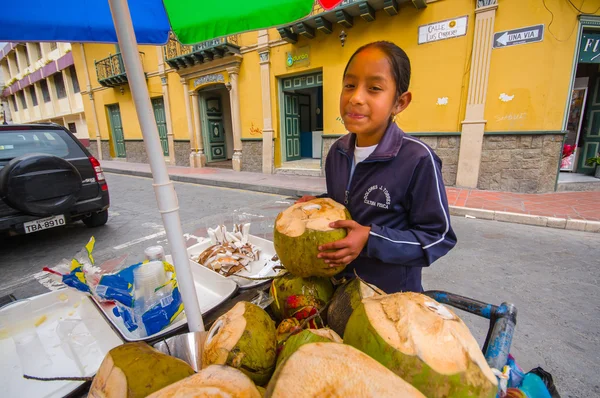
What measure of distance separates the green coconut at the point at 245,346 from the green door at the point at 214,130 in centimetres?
1233

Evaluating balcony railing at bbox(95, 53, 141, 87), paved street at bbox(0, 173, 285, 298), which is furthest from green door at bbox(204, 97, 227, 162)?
paved street at bbox(0, 173, 285, 298)

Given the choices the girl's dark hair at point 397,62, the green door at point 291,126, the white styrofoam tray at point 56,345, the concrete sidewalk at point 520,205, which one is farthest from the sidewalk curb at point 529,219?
the green door at point 291,126

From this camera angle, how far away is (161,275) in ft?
4.12

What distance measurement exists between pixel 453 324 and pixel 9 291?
12.9 feet

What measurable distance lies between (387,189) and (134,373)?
92 centimetres

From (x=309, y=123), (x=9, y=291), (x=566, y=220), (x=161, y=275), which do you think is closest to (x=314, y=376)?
(x=161, y=275)

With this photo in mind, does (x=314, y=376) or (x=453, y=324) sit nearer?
(x=314, y=376)

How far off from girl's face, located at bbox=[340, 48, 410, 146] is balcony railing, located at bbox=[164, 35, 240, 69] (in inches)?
368

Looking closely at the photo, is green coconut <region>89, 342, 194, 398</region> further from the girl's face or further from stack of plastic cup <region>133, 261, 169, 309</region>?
the girl's face

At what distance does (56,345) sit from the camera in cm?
109

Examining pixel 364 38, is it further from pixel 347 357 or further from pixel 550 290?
pixel 347 357

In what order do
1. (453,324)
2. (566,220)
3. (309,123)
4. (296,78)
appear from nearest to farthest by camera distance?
(453,324) → (566,220) → (296,78) → (309,123)

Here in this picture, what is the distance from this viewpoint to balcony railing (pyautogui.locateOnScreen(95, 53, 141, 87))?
43.8 ft

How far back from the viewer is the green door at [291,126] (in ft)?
31.6
